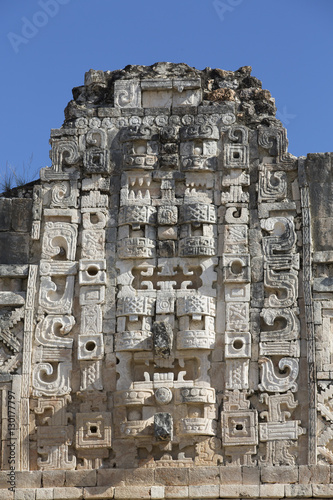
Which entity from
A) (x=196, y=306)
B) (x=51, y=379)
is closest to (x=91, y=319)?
(x=51, y=379)

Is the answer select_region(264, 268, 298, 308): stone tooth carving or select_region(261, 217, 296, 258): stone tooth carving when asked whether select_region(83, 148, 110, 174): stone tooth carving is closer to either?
select_region(261, 217, 296, 258): stone tooth carving

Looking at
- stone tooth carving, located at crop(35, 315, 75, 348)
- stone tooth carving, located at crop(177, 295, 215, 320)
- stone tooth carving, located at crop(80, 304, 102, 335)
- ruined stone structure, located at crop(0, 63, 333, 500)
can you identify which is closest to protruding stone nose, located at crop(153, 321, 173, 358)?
ruined stone structure, located at crop(0, 63, 333, 500)

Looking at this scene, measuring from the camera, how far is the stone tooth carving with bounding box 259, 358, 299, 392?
1320 cm

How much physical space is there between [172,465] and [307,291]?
8.78 feet

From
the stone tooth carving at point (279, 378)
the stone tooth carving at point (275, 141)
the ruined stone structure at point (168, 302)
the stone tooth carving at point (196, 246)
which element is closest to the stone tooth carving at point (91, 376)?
the ruined stone structure at point (168, 302)

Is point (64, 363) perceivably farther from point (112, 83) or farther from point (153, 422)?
point (112, 83)

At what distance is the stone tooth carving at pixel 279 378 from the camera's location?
13.2 meters

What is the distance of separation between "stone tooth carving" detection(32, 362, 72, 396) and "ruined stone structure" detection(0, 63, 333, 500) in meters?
0.02

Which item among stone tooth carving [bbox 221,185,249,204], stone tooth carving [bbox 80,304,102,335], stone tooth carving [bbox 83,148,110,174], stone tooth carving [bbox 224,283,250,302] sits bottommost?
stone tooth carving [bbox 80,304,102,335]

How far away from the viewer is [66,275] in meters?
13.9

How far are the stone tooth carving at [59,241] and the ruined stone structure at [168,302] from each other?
0.02 metres

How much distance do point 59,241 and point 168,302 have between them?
1.66 meters

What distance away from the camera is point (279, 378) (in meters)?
→ 13.2

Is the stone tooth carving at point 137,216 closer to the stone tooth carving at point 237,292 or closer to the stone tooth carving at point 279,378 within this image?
the stone tooth carving at point 237,292
